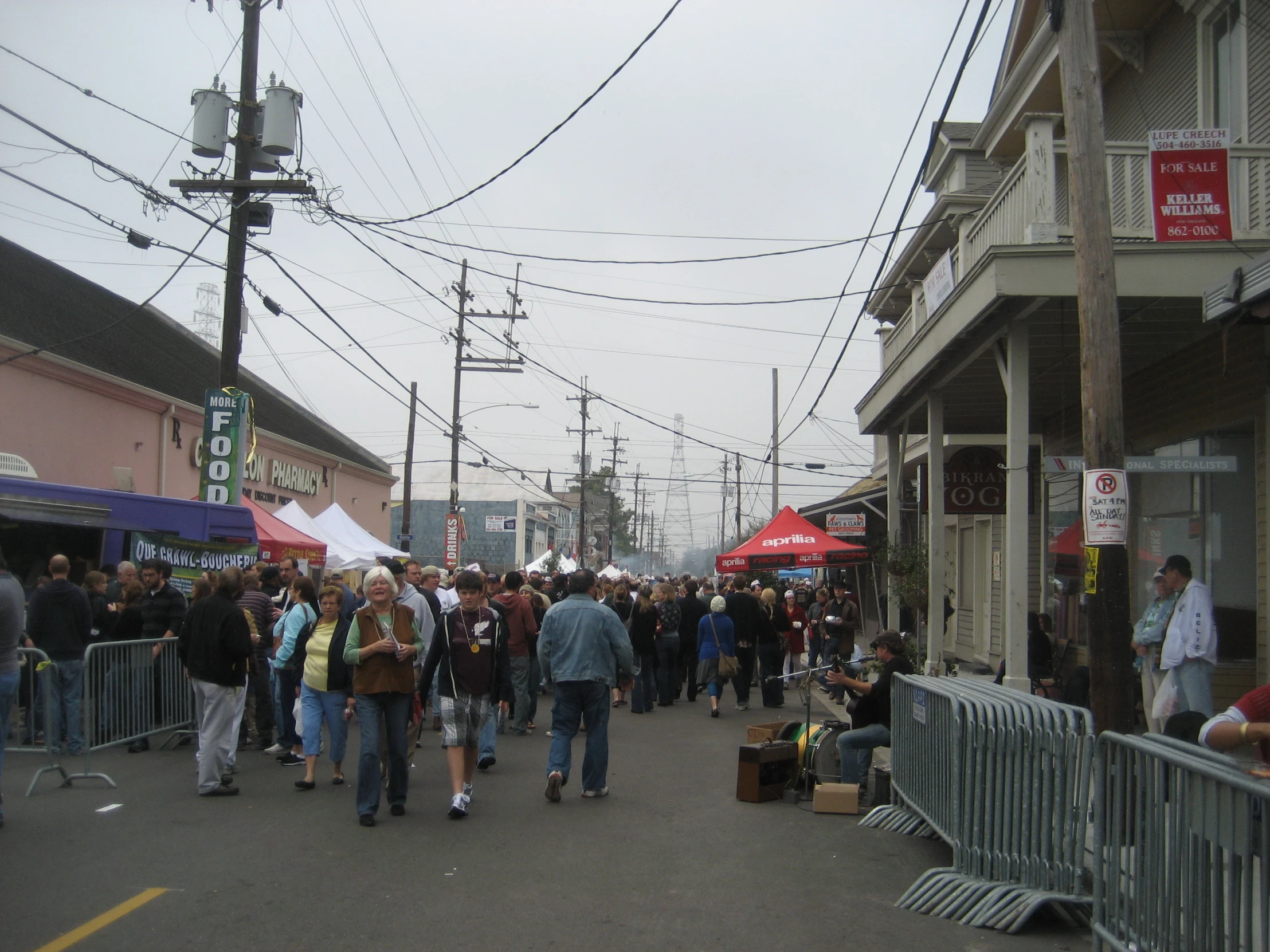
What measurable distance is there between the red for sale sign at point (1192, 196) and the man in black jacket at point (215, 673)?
27.2 ft

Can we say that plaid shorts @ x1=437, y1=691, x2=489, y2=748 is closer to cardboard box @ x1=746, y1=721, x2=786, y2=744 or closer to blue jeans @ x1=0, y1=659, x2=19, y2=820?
cardboard box @ x1=746, y1=721, x2=786, y2=744

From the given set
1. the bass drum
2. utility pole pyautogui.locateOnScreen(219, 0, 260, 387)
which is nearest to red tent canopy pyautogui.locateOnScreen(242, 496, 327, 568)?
utility pole pyautogui.locateOnScreen(219, 0, 260, 387)

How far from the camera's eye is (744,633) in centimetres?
1609

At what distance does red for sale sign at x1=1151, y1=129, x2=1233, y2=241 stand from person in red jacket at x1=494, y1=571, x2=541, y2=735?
7364 mm

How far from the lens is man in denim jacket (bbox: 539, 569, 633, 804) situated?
901 cm

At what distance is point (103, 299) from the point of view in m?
26.6

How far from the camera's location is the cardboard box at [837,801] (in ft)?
28.5

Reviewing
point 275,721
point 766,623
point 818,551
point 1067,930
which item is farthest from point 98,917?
point 818,551

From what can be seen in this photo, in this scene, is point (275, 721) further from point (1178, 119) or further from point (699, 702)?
point (1178, 119)

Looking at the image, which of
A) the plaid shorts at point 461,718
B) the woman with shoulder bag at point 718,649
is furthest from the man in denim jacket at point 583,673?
the woman with shoulder bag at point 718,649

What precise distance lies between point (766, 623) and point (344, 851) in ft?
33.0

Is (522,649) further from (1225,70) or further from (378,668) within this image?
(1225,70)

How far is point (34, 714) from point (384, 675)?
4.84 m

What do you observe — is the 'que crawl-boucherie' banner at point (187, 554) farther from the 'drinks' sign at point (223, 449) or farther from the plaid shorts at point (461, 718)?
the plaid shorts at point (461, 718)
